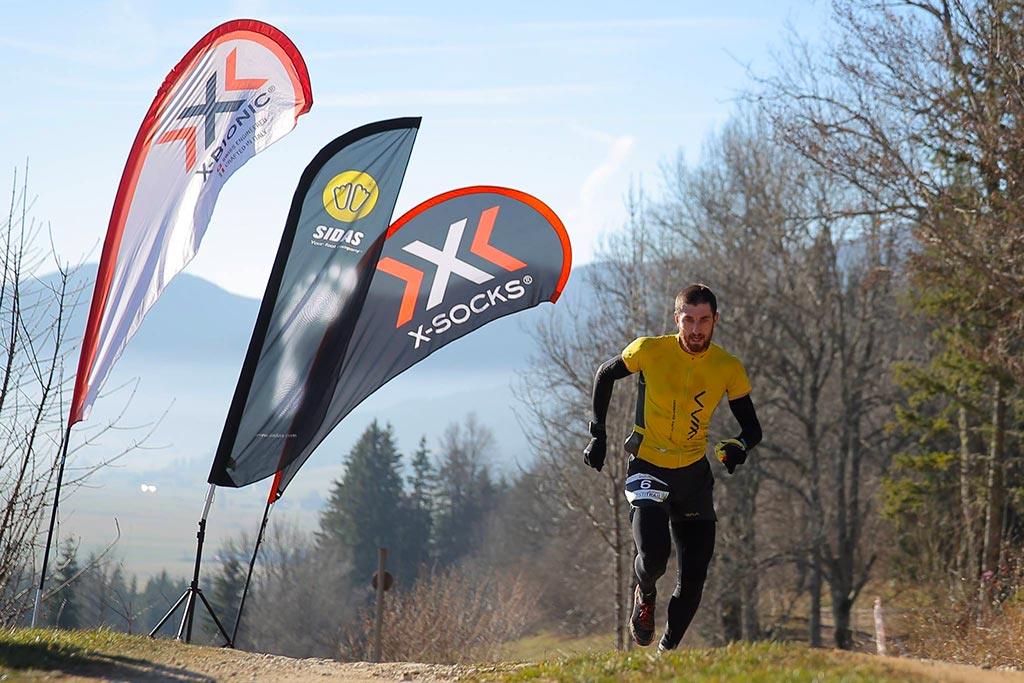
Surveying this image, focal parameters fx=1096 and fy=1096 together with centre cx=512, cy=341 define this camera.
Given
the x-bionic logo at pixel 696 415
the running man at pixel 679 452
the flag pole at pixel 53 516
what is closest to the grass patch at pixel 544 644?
the flag pole at pixel 53 516

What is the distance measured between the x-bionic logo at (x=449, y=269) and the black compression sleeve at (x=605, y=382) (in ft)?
8.52

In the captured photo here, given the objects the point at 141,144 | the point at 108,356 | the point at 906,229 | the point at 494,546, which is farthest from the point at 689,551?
the point at 494,546

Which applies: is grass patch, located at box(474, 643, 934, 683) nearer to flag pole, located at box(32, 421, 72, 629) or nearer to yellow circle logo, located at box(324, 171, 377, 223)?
flag pole, located at box(32, 421, 72, 629)

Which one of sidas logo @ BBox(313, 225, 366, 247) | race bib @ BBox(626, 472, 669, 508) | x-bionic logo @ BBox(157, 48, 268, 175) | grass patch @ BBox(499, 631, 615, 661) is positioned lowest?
grass patch @ BBox(499, 631, 615, 661)

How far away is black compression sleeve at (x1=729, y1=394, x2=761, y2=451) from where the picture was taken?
6984mm

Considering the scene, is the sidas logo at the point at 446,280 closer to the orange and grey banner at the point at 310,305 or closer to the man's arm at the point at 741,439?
the orange and grey banner at the point at 310,305

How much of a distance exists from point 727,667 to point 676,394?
1.83 meters

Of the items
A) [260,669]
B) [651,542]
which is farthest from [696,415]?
[260,669]

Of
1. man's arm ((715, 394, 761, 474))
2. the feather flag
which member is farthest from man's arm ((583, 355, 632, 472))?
the feather flag

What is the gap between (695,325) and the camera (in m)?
6.65

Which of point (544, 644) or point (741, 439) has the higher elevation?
point (741, 439)

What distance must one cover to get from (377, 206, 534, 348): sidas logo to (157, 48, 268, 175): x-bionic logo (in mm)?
1778

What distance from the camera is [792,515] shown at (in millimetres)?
34812

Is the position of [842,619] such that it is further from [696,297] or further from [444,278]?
[696,297]
